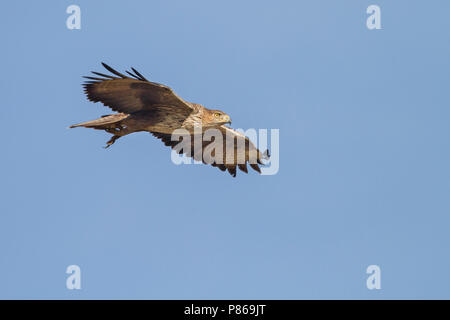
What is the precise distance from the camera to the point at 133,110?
62.4 ft

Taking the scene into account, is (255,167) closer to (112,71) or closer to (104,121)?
(104,121)

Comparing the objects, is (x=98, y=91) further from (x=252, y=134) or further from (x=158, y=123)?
(x=252, y=134)

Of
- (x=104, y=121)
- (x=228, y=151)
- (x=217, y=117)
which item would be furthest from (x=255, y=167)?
(x=104, y=121)

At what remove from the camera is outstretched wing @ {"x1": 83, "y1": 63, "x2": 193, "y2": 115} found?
18156 mm

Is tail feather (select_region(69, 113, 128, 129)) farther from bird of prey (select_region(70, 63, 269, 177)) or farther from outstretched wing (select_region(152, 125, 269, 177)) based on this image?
outstretched wing (select_region(152, 125, 269, 177))

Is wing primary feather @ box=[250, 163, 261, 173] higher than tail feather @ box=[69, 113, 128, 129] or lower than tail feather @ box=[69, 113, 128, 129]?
lower

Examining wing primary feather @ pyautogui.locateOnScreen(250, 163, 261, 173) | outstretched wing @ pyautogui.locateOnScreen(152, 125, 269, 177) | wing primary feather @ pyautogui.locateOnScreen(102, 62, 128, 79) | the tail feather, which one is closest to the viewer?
wing primary feather @ pyautogui.locateOnScreen(102, 62, 128, 79)

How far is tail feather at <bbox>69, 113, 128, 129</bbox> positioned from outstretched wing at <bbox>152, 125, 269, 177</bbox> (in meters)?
1.86

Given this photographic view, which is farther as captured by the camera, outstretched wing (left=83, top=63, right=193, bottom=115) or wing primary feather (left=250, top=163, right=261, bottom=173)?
wing primary feather (left=250, top=163, right=261, bottom=173)

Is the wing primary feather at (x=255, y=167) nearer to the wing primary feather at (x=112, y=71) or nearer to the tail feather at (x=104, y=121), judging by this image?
the tail feather at (x=104, y=121)

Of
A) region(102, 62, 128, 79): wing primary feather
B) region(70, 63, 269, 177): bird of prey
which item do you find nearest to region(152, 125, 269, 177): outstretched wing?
region(70, 63, 269, 177): bird of prey
